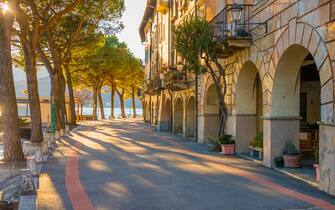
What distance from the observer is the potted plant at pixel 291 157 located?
12.8 metres

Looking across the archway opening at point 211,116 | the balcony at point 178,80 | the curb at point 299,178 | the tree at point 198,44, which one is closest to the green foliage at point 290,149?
the curb at point 299,178

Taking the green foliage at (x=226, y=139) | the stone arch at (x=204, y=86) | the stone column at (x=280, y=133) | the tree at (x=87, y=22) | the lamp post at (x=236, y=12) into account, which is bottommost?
the green foliage at (x=226, y=139)

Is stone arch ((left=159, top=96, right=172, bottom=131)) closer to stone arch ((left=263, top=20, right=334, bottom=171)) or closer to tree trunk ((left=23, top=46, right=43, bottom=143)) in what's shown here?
tree trunk ((left=23, top=46, right=43, bottom=143))

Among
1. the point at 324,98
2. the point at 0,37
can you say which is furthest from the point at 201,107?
the point at 324,98

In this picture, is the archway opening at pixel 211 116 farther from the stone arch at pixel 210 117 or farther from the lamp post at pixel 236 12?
the lamp post at pixel 236 12

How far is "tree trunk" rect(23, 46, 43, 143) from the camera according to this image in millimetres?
18891

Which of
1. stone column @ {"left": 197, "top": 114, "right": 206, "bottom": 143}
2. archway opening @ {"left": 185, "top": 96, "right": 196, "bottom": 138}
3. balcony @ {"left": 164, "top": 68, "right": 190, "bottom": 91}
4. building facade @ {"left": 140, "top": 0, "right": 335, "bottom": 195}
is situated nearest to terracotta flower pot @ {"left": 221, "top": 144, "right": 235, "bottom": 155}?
building facade @ {"left": 140, "top": 0, "right": 335, "bottom": 195}

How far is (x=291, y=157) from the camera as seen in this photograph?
12781 mm

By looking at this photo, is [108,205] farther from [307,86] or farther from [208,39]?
[307,86]

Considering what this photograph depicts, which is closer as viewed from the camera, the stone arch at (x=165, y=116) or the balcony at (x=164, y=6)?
the balcony at (x=164, y=6)

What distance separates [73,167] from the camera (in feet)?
44.8

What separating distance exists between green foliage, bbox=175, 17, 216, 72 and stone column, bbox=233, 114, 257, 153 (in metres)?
2.71

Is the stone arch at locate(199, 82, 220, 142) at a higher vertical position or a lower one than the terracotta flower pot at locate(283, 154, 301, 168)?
higher

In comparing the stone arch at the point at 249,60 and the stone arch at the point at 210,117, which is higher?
the stone arch at the point at 249,60
